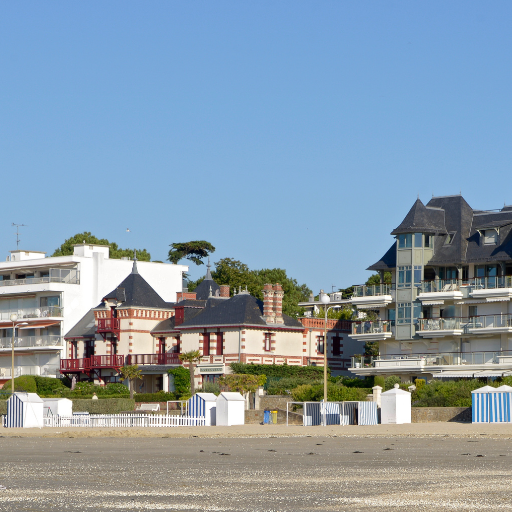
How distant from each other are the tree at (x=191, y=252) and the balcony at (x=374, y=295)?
149 feet

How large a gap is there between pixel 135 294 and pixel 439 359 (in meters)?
22.8

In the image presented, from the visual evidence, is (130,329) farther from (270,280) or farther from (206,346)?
(270,280)

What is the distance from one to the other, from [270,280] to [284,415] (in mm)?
52325

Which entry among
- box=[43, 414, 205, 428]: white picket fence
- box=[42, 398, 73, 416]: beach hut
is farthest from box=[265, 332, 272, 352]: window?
box=[43, 414, 205, 428]: white picket fence

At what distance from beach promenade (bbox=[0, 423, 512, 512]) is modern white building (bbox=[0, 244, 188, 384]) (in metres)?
49.5

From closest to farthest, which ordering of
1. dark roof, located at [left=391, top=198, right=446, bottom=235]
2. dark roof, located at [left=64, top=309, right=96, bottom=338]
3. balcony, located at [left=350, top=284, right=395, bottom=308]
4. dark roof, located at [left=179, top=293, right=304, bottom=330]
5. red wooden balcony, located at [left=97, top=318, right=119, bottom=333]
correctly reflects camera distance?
dark roof, located at [left=391, top=198, right=446, bottom=235] → balcony, located at [left=350, top=284, right=395, bottom=308] → dark roof, located at [left=179, top=293, right=304, bottom=330] → red wooden balcony, located at [left=97, top=318, right=119, bottom=333] → dark roof, located at [left=64, top=309, right=96, bottom=338]

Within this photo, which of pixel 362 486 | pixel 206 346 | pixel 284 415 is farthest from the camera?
pixel 206 346

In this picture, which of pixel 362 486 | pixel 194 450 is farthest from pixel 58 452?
pixel 362 486

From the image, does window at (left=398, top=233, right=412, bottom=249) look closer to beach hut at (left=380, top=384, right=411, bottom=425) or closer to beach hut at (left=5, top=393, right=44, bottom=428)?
beach hut at (left=380, top=384, right=411, bottom=425)

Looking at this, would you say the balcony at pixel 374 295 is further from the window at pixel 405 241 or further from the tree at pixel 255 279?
the tree at pixel 255 279

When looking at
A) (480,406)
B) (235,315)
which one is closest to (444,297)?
(235,315)

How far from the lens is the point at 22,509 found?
35.3 feet

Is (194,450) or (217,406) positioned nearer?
(194,450)

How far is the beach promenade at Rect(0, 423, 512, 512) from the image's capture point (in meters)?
11.2
